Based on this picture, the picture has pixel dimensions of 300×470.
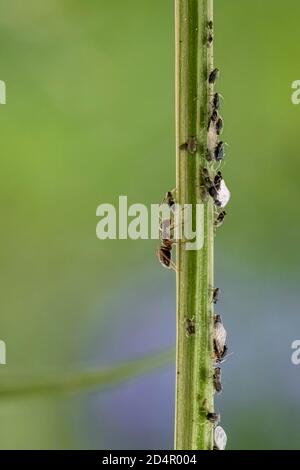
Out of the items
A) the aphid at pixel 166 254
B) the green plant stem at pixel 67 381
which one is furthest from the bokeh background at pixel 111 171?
the aphid at pixel 166 254

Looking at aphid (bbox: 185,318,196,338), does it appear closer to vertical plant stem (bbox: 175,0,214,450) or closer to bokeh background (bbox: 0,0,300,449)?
vertical plant stem (bbox: 175,0,214,450)

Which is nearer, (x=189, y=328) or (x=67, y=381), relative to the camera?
(x=189, y=328)

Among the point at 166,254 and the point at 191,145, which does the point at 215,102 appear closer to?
the point at 191,145

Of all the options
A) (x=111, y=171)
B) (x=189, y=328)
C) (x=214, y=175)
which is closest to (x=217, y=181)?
(x=214, y=175)

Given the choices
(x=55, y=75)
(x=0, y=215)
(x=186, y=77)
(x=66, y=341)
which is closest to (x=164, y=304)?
(x=66, y=341)

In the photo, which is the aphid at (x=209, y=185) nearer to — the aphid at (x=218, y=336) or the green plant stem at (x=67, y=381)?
the aphid at (x=218, y=336)

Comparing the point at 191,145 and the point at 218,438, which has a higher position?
the point at 191,145
